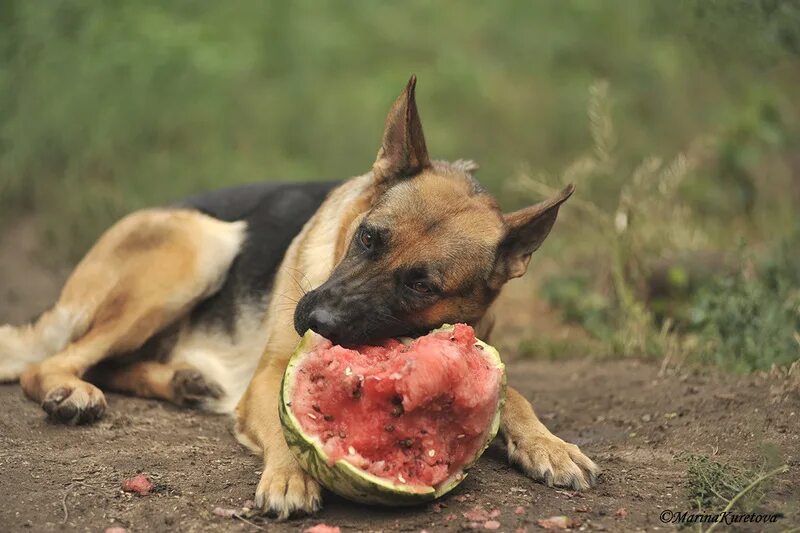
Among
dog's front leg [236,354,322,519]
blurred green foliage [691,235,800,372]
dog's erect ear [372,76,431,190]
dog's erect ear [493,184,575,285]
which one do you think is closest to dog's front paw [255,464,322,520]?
dog's front leg [236,354,322,519]

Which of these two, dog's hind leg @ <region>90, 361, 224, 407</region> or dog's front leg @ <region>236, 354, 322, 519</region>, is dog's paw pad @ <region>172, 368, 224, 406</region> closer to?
dog's hind leg @ <region>90, 361, 224, 407</region>

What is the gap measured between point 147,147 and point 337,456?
272 inches

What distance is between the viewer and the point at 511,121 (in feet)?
40.1

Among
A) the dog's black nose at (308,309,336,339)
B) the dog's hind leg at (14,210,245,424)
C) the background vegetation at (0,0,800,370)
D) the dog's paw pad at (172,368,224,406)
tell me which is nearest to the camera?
the dog's black nose at (308,309,336,339)

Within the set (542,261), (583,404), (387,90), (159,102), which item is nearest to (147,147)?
(159,102)

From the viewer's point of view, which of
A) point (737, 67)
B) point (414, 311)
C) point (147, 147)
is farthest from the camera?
point (737, 67)

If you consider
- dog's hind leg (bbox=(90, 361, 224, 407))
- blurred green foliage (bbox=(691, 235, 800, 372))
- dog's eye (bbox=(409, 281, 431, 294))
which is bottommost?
dog's hind leg (bbox=(90, 361, 224, 407))

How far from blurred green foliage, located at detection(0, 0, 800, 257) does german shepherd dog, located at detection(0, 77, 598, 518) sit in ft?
10.1

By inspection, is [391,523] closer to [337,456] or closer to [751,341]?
[337,456]

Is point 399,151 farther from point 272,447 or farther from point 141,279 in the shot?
point 141,279

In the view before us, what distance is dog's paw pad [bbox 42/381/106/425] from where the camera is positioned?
5164 millimetres

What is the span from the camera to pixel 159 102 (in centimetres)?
1010

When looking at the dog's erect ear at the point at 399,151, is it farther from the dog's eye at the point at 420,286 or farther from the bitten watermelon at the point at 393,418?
the bitten watermelon at the point at 393,418

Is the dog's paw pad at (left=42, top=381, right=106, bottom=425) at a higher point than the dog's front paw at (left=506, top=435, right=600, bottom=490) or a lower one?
lower
